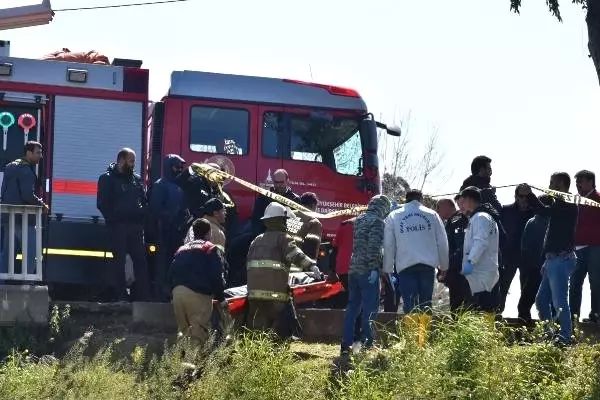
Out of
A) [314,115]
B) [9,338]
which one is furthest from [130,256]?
[314,115]

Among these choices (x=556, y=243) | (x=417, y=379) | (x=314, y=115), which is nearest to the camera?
(x=417, y=379)

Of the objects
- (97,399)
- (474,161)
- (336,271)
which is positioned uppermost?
(474,161)

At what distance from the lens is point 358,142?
17.9 meters

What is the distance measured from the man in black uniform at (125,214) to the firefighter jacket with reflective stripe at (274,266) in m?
2.62

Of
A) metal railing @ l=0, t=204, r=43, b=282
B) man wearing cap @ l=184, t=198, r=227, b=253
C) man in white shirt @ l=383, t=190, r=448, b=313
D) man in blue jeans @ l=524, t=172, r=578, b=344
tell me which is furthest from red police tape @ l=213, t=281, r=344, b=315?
metal railing @ l=0, t=204, r=43, b=282

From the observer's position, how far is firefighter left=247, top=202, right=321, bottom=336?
1332 centimetres

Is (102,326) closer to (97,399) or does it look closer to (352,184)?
(97,399)

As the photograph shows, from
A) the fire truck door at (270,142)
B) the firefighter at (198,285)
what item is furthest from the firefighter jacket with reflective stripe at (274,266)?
the fire truck door at (270,142)

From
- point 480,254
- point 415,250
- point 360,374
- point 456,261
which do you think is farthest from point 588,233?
point 360,374

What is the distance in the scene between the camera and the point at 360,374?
11.5m

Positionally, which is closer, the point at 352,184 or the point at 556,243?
the point at 556,243

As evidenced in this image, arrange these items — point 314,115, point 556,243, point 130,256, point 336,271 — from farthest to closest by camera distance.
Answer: point 314,115 → point 130,256 → point 336,271 → point 556,243

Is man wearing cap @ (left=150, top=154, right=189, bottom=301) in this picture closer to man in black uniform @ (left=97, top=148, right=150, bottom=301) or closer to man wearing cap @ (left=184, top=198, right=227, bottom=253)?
man in black uniform @ (left=97, top=148, right=150, bottom=301)

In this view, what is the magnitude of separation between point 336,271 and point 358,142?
393 cm
